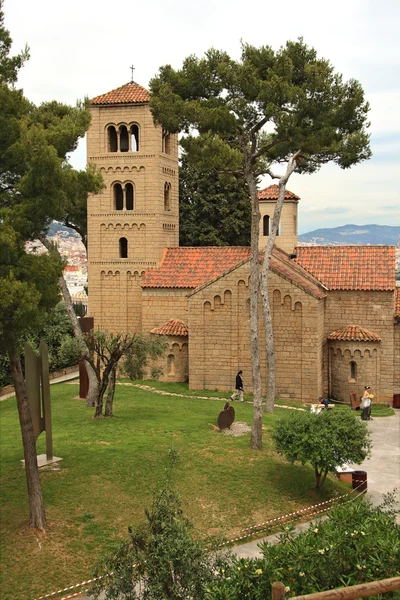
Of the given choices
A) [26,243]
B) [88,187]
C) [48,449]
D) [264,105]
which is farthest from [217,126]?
[48,449]

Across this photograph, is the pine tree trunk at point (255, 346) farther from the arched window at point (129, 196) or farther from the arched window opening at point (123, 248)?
the arched window opening at point (123, 248)

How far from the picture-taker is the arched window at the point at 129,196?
36.1 m

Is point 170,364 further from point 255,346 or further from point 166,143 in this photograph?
point 166,143

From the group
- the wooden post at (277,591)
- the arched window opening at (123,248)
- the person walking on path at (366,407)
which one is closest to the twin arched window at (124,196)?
the arched window opening at (123,248)

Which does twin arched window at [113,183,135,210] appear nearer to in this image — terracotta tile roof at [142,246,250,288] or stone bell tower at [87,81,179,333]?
stone bell tower at [87,81,179,333]

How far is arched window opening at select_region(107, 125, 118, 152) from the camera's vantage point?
118 feet

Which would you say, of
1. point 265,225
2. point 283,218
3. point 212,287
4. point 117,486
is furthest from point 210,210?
point 117,486

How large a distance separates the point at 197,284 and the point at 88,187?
18447 millimetres

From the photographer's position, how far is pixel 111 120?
35.5 m

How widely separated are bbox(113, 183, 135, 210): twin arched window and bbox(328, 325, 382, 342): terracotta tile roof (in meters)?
13.4

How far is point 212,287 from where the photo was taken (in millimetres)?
32250

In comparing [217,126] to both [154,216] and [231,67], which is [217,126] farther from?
[154,216]

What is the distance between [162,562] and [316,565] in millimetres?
2412

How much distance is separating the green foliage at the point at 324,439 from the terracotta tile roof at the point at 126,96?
73.3ft
